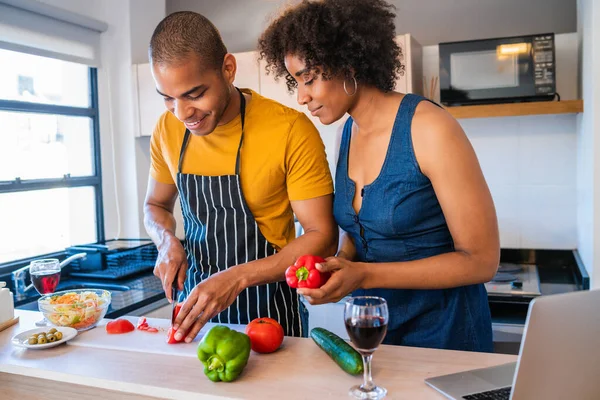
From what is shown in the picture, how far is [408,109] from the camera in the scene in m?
1.46

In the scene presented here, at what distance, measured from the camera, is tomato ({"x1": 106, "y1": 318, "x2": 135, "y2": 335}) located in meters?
1.53

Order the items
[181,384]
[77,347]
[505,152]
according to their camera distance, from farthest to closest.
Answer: [505,152] → [77,347] → [181,384]

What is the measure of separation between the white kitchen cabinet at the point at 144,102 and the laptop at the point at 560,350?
108 inches

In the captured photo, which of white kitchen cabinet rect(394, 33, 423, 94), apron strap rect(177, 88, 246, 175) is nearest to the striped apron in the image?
apron strap rect(177, 88, 246, 175)

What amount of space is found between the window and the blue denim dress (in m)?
2.12

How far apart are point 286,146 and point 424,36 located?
1.76 m

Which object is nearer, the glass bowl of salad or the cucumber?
the cucumber

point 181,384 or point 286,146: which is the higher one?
point 286,146

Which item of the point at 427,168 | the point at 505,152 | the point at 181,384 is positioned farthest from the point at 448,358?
the point at 505,152

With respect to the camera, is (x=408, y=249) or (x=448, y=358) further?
(x=408, y=249)

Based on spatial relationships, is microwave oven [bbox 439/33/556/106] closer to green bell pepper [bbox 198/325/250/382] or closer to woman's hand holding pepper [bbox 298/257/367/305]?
woman's hand holding pepper [bbox 298/257/367/305]

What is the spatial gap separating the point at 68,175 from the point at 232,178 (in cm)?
196

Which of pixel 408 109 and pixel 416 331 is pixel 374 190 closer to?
pixel 408 109

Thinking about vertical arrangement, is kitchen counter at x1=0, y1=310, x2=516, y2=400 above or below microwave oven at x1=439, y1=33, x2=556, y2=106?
below
